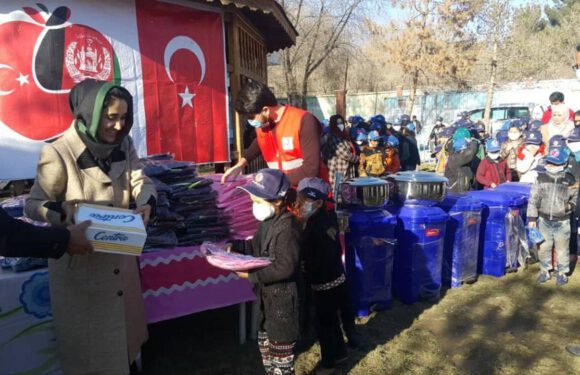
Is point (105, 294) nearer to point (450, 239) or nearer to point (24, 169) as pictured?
point (24, 169)

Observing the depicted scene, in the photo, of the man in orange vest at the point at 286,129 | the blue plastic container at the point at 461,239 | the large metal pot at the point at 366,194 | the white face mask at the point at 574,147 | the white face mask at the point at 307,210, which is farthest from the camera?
the white face mask at the point at 574,147

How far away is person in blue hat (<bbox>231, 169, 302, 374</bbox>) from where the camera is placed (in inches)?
95.6

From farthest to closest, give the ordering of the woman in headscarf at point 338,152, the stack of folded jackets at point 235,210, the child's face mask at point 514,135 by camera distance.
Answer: the child's face mask at point 514,135, the woman in headscarf at point 338,152, the stack of folded jackets at point 235,210

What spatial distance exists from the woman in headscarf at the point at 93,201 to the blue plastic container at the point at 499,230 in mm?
3953

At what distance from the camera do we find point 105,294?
2.21m

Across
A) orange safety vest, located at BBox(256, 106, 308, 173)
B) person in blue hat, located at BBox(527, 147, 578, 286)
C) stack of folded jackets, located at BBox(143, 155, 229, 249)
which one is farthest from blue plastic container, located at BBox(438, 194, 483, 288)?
stack of folded jackets, located at BBox(143, 155, 229, 249)

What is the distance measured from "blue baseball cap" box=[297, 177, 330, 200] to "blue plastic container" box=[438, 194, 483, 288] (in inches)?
75.7

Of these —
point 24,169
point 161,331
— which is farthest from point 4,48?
point 161,331

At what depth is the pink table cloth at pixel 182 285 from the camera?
127 inches

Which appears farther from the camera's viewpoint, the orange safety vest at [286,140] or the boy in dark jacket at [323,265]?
the orange safety vest at [286,140]

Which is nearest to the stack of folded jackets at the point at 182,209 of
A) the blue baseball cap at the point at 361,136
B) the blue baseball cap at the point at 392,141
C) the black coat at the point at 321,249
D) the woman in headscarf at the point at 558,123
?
the black coat at the point at 321,249

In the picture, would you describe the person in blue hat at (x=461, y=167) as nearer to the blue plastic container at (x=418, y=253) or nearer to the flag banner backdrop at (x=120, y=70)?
the blue plastic container at (x=418, y=253)

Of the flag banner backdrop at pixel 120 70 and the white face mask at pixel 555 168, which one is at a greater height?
the flag banner backdrop at pixel 120 70

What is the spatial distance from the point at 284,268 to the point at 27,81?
11.1ft
